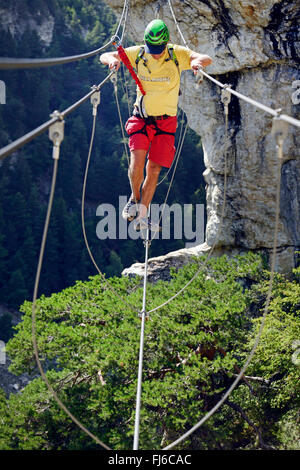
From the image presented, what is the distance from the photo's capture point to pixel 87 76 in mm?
40562

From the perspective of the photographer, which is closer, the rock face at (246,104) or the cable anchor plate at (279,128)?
the cable anchor plate at (279,128)

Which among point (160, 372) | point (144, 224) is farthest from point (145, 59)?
point (160, 372)

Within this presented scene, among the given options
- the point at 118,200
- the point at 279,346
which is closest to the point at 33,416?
the point at 279,346

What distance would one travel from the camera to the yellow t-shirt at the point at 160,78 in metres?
5.77

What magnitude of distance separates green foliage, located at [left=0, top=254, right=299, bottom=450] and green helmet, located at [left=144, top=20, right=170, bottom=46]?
4.12 metres

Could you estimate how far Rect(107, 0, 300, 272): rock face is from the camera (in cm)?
1194

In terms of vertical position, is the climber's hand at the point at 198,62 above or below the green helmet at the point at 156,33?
below

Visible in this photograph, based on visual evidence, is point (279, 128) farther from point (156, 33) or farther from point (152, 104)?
point (152, 104)

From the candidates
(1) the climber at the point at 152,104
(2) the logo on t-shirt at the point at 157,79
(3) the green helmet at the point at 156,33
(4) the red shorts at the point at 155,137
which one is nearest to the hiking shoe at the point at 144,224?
(1) the climber at the point at 152,104

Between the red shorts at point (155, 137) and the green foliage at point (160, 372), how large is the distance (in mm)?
3045

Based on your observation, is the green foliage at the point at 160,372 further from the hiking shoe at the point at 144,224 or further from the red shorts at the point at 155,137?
the red shorts at the point at 155,137

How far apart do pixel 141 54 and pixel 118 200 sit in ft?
99.5

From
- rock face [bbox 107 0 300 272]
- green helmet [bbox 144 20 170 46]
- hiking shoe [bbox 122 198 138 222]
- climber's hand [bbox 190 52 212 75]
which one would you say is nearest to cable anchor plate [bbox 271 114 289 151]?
climber's hand [bbox 190 52 212 75]
